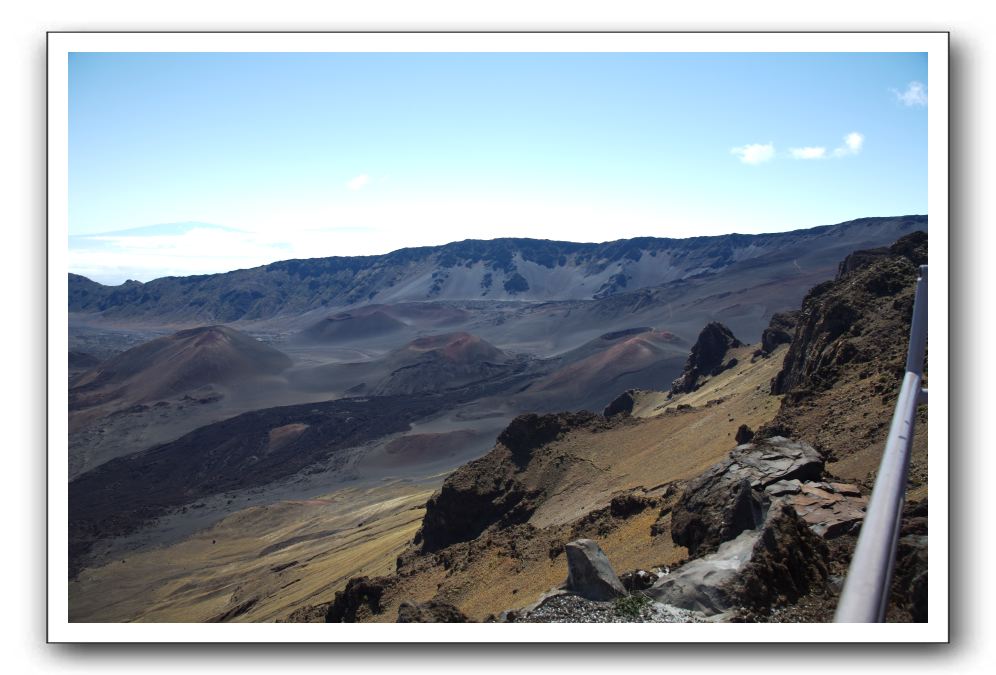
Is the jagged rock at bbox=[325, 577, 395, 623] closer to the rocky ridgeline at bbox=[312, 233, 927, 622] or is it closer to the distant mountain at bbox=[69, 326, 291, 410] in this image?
the rocky ridgeline at bbox=[312, 233, 927, 622]

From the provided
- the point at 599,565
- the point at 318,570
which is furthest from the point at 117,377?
the point at 599,565

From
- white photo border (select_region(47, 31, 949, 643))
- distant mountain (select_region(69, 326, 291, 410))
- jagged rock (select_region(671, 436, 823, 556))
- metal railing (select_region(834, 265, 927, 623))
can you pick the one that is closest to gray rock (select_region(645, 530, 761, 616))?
jagged rock (select_region(671, 436, 823, 556))

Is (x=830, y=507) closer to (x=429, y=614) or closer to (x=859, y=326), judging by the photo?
(x=429, y=614)

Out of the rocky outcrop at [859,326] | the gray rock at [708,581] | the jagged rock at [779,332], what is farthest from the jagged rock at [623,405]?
the gray rock at [708,581]

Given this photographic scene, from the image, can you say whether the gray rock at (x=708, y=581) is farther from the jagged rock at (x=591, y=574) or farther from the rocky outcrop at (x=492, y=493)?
the rocky outcrop at (x=492, y=493)
